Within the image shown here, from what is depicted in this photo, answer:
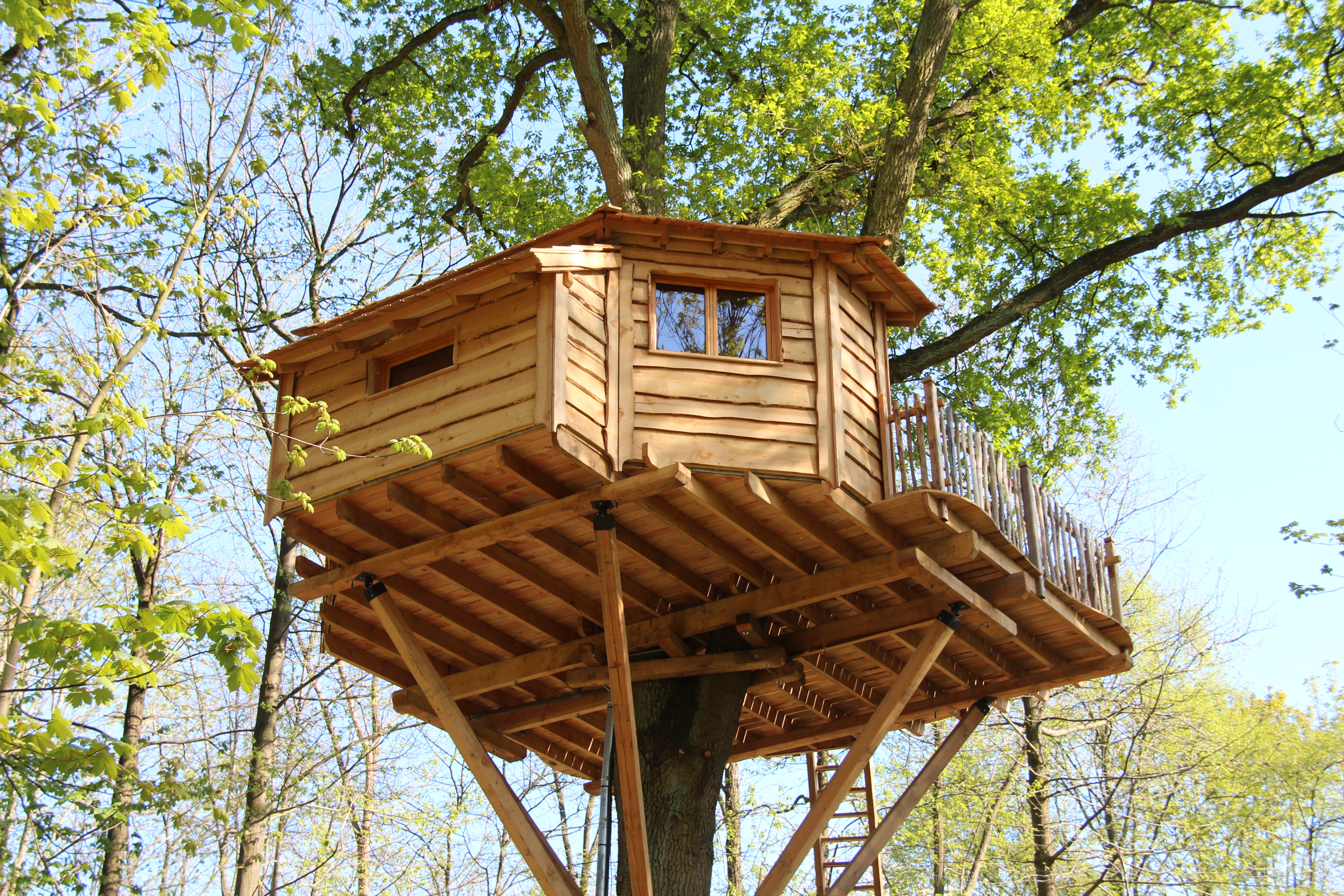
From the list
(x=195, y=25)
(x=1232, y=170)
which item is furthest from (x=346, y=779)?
(x=1232, y=170)

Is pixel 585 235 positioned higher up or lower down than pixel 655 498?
higher up

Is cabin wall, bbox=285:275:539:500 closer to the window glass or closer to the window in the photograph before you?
the window glass

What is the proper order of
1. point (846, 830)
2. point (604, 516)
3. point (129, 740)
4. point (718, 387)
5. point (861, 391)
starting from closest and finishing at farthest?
point (604, 516)
point (718, 387)
point (861, 391)
point (129, 740)
point (846, 830)

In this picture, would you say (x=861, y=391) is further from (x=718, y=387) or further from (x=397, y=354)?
(x=397, y=354)

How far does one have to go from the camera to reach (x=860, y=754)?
9.96m

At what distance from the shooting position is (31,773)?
6.77 m

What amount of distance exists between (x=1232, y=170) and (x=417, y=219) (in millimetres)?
11061

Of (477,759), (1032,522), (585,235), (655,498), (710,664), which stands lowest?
(477,759)

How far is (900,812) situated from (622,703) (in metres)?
3.04

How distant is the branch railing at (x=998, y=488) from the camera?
10.3m

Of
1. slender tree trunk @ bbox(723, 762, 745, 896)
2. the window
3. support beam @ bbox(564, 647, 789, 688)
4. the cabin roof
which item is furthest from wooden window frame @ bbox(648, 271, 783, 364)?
slender tree trunk @ bbox(723, 762, 745, 896)

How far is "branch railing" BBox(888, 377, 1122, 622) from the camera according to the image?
10.3 m

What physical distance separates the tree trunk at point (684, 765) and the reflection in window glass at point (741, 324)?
2672mm

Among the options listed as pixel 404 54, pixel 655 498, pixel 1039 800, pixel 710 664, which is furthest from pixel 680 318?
pixel 1039 800
